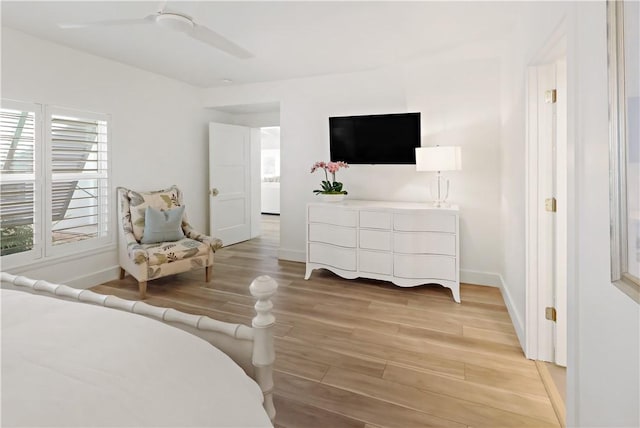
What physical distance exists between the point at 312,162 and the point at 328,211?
989 millimetres

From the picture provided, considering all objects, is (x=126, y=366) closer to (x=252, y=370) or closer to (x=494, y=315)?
(x=252, y=370)

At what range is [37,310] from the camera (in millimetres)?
1233

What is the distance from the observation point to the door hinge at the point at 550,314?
2.15 meters

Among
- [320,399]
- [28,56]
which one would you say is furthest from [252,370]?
[28,56]

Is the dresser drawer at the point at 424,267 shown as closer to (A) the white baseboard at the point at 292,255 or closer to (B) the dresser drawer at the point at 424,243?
(B) the dresser drawer at the point at 424,243

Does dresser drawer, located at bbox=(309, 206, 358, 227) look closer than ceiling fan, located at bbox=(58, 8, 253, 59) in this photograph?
No

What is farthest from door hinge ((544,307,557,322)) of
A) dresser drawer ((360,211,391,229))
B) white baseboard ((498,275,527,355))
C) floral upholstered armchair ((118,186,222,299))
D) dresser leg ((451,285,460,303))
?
floral upholstered armchair ((118,186,222,299))

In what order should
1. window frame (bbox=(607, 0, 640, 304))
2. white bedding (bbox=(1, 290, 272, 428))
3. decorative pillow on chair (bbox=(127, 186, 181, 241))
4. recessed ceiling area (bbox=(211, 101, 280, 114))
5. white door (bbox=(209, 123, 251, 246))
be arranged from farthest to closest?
white door (bbox=(209, 123, 251, 246)), recessed ceiling area (bbox=(211, 101, 280, 114)), decorative pillow on chair (bbox=(127, 186, 181, 241)), window frame (bbox=(607, 0, 640, 304)), white bedding (bbox=(1, 290, 272, 428))

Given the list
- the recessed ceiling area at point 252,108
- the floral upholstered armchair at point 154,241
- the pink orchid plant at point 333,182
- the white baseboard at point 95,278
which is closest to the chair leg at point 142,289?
the floral upholstered armchair at point 154,241

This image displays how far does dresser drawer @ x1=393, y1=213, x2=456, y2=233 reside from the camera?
130 inches

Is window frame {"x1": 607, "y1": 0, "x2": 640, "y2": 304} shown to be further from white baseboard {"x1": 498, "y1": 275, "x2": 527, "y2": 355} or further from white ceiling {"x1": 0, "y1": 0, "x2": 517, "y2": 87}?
white ceiling {"x1": 0, "y1": 0, "x2": 517, "y2": 87}

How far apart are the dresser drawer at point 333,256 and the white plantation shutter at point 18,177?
277 centimetres

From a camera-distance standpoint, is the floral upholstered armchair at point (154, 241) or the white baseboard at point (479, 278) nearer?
the floral upholstered armchair at point (154, 241)

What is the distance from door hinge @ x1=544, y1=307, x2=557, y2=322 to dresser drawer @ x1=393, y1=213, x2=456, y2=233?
47.2 inches
